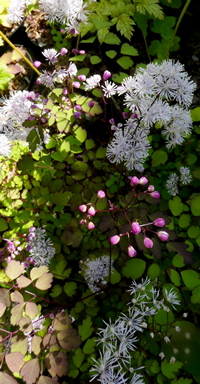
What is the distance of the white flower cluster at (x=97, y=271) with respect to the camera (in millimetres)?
1671

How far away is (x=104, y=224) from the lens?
4.41ft

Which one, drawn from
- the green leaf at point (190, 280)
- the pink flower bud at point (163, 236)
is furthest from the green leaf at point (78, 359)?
the pink flower bud at point (163, 236)

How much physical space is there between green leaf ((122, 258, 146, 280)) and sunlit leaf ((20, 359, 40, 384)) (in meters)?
0.63

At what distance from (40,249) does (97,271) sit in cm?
37

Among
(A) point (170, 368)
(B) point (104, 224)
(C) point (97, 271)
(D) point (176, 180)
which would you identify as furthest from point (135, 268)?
(D) point (176, 180)

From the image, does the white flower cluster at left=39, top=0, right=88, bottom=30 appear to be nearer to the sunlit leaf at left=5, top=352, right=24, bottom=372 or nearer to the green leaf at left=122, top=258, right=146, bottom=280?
the green leaf at left=122, top=258, right=146, bottom=280

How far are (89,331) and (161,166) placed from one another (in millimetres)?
1095

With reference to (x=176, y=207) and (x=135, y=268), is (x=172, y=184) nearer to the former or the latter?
(x=176, y=207)

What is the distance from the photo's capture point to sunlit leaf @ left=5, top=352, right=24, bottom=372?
1.17 m

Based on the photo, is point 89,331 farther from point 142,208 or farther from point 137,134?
point 137,134

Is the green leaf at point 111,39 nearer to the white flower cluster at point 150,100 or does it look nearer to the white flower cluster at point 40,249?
the white flower cluster at point 150,100

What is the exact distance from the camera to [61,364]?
49.1 inches

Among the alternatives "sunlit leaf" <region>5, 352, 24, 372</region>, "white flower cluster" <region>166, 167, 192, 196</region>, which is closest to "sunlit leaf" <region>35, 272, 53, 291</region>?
"sunlit leaf" <region>5, 352, 24, 372</region>

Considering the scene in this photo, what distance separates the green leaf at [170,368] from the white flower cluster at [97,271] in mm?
502
